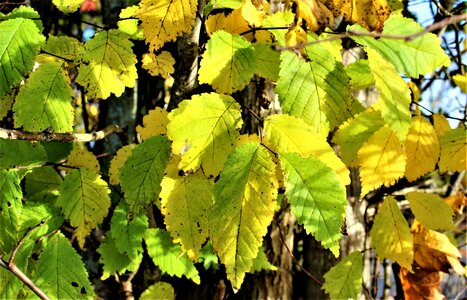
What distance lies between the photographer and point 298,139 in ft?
2.51

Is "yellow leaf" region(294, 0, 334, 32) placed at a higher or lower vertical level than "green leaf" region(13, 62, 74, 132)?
higher

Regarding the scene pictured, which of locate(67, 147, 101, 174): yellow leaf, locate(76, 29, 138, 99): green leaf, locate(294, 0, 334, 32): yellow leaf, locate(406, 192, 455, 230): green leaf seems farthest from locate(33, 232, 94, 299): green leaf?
locate(406, 192, 455, 230): green leaf

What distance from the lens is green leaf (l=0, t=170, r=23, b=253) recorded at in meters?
1.00

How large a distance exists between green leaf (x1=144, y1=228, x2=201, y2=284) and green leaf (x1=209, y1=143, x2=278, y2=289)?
63cm

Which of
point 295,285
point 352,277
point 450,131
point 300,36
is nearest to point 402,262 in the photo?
point 352,277

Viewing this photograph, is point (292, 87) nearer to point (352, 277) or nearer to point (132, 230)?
point (132, 230)

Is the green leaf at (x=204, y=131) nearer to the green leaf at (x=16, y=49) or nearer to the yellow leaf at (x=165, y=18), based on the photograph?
the yellow leaf at (x=165, y=18)

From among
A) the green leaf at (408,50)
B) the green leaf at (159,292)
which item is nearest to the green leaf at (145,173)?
the green leaf at (408,50)

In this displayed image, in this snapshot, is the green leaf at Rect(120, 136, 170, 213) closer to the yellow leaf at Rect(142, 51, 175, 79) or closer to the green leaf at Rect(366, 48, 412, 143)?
the yellow leaf at Rect(142, 51, 175, 79)

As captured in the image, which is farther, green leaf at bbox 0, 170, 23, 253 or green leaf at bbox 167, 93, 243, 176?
green leaf at bbox 0, 170, 23, 253

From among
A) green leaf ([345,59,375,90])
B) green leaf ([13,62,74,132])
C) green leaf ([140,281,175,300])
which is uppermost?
green leaf ([345,59,375,90])

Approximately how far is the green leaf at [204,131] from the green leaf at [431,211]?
753 mm

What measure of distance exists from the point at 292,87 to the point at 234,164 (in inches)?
6.9

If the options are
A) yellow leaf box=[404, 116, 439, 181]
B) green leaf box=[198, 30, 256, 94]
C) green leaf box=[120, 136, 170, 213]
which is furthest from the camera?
yellow leaf box=[404, 116, 439, 181]
